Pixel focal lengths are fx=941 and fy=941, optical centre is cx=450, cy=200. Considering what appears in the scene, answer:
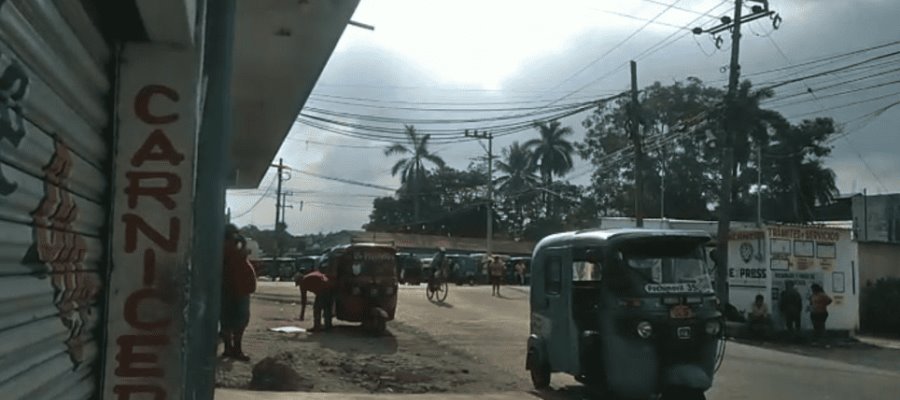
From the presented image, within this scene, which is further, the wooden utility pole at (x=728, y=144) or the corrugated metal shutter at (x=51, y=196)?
the wooden utility pole at (x=728, y=144)

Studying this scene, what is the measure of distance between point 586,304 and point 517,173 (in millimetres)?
58388

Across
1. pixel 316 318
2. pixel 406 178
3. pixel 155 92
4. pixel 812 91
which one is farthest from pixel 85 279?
pixel 406 178

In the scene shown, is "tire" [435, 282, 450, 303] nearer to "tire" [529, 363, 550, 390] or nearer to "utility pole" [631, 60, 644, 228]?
"utility pole" [631, 60, 644, 228]

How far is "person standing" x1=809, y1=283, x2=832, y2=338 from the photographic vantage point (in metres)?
24.0

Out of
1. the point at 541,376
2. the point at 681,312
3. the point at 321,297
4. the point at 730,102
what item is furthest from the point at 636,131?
the point at 681,312

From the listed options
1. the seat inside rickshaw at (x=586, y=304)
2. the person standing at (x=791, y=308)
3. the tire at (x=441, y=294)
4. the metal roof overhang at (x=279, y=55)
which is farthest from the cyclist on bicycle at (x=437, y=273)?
the metal roof overhang at (x=279, y=55)

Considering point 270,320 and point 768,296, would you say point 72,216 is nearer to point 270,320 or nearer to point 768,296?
point 270,320

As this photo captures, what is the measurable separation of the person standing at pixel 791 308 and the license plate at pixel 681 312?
14850 mm

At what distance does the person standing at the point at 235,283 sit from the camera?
11477 millimetres

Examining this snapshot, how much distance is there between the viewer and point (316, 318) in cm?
1811

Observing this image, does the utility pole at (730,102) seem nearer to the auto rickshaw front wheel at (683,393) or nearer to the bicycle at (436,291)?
the bicycle at (436,291)

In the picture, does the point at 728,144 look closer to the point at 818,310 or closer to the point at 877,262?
the point at 818,310

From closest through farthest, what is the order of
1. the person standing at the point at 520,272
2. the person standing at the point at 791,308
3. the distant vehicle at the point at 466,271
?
the person standing at the point at 791,308
the distant vehicle at the point at 466,271
the person standing at the point at 520,272

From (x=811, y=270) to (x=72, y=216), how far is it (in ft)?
83.7
